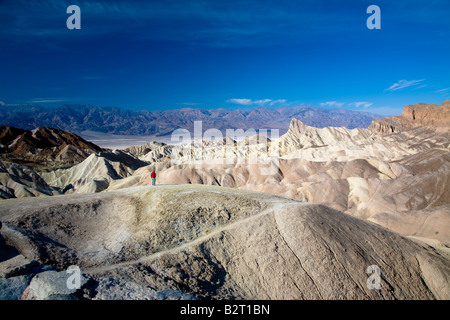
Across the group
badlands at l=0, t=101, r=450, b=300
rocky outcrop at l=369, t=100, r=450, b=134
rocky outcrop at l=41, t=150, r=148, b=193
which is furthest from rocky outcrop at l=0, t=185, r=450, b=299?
rocky outcrop at l=369, t=100, r=450, b=134

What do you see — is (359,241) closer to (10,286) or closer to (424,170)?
(10,286)

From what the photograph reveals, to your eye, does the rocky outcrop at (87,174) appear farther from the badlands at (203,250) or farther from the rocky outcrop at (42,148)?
the badlands at (203,250)

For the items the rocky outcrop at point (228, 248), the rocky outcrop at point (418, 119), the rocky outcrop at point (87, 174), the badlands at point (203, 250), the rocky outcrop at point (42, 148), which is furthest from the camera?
the rocky outcrop at point (42, 148)

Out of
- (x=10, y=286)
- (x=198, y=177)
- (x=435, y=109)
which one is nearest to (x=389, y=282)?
(x=10, y=286)

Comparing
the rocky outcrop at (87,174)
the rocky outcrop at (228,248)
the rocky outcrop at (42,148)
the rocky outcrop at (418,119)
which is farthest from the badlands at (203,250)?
the rocky outcrop at (418,119)

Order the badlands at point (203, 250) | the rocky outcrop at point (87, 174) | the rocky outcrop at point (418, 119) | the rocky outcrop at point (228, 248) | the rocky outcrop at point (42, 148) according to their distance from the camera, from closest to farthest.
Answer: the badlands at point (203, 250), the rocky outcrop at point (228, 248), the rocky outcrop at point (87, 174), the rocky outcrop at point (418, 119), the rocky outcrop at point (42, 148)

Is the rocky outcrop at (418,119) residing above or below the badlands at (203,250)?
above

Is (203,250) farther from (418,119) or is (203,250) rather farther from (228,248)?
(418,119)

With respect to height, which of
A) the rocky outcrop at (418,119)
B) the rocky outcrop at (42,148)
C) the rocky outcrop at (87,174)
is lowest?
the rocky outcrop at (87,174)

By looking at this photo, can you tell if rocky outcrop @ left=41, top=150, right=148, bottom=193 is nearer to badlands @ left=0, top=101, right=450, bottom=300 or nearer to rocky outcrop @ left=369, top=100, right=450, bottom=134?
badlands @ left=0, top=101, right=450, bottom=300
